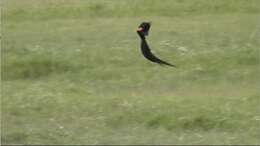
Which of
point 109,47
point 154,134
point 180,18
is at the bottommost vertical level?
point 180,18

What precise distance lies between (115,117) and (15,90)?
1.46 meters

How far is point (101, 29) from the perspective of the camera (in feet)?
38.8

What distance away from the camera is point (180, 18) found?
1293 cm

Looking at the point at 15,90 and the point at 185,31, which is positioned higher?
the point at 15,90

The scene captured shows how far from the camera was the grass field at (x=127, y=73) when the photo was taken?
6641mm

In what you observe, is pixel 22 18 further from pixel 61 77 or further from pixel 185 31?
pixel 61 77

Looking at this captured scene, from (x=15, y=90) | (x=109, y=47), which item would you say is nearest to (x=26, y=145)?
(x=15, y=90)

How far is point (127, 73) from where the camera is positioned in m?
9.35

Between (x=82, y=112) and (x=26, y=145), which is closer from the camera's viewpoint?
(x=26, y=145)

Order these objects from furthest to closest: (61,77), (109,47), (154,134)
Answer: (109,47) < (61,77) < (154,134)

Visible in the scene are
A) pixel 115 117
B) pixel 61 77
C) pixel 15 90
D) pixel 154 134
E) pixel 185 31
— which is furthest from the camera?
pixel 185 31

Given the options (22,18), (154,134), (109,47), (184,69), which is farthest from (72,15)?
(154,134)

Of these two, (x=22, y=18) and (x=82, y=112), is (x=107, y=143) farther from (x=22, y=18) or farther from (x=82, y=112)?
(x=22, y=18)

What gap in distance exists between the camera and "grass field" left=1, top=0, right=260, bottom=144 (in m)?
6.64
